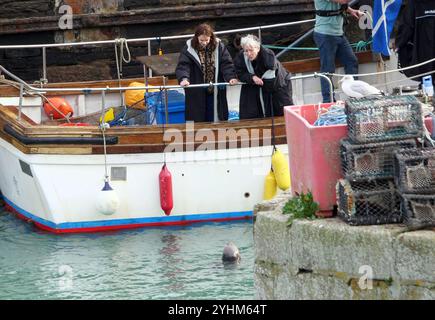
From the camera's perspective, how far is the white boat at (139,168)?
1185 cm

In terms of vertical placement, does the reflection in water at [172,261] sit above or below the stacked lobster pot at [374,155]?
below

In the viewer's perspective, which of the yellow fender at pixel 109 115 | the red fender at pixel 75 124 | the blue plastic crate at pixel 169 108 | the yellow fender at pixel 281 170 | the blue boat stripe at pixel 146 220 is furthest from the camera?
the yellow fender at pixel 109 115

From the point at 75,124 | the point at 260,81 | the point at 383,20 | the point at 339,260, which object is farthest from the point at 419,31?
the point at 339,260

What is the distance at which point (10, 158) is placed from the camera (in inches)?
497

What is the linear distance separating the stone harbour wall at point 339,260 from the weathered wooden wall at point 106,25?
10363 millimetres

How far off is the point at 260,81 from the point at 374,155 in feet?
17.5

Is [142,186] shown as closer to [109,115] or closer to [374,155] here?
[109,115]

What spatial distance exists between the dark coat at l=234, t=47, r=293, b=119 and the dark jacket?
1.41m

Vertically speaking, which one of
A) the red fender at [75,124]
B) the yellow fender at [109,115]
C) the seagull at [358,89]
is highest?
the yellow fender at [109,115]

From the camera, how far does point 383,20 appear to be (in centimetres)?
1143

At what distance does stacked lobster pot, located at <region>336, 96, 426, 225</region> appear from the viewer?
20.2 ft

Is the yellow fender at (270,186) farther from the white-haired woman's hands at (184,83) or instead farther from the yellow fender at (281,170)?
the white-haired woman's hands at (184,83)

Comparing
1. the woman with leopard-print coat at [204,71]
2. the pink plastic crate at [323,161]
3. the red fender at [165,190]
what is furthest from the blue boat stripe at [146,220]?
the pink plastic crate at [323,161]
